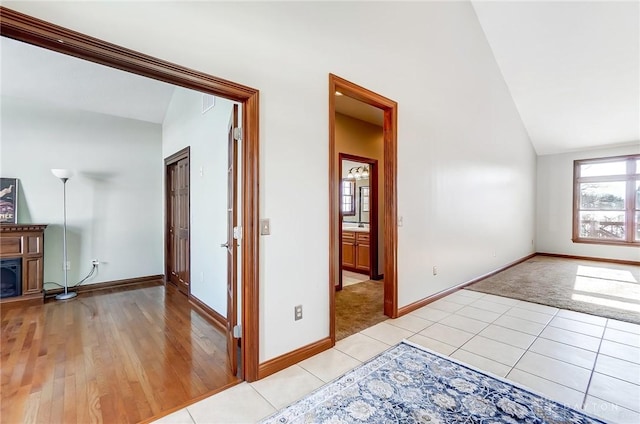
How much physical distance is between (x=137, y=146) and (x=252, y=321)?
14.6ft

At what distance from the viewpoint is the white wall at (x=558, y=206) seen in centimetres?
675

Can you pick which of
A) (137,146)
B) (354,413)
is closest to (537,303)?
(354,413)

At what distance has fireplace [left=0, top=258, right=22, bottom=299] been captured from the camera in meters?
3.68

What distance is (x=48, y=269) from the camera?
4176 millimetres

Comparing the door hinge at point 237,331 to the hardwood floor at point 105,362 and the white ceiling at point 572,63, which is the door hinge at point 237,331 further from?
the white ceiling at point 572,63

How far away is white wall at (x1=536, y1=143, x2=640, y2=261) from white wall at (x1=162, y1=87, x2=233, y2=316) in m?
8.04

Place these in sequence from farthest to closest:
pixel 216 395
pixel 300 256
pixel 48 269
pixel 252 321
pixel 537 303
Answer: pixel 48 269, pixel 537 303, pixel 300 256, pixel 252 321, pixel 216 395

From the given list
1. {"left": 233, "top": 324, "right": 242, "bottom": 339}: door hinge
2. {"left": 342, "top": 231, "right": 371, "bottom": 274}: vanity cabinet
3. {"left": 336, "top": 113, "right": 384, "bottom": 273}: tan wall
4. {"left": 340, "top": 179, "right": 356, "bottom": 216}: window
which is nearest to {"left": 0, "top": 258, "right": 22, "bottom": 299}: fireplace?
{"left": 233, "top": 324, "right": 242, "bottom": 339}: door hinge

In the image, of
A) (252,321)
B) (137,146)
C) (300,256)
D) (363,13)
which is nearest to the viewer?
(252,321)

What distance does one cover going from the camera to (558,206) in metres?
7.15

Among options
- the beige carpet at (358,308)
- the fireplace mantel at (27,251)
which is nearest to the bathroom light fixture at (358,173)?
the beige carpet at (358,308)

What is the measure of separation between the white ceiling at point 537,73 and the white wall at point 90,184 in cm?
29

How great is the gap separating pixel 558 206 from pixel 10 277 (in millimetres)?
10674

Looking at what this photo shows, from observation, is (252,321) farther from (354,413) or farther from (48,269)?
(48,269)
